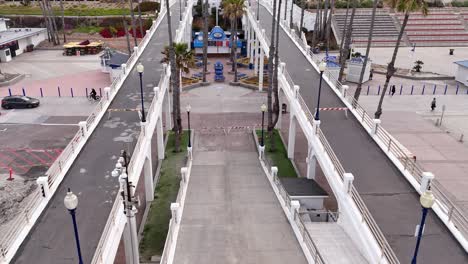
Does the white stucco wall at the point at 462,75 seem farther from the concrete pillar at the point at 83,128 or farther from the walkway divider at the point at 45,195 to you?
the concrete pillar at the point at 83,128

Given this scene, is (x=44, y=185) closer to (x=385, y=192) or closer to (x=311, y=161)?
(x=385, y=192)

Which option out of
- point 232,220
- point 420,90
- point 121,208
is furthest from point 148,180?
point 420,90

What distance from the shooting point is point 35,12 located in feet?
285

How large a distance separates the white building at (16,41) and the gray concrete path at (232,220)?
1796 inches

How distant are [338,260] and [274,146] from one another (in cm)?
1866

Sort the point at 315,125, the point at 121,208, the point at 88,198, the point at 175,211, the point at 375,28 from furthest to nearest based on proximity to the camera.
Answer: the point at 375,28
the point at 315,125
the point at 175,211
the point at 88,198
the point at 121,208

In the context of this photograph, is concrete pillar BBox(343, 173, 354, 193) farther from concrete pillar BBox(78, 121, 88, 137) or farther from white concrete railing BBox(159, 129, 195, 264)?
concrete pillar BBox(78, 121, 88, 137)

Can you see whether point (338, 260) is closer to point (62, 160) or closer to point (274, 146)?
point (62, 160)

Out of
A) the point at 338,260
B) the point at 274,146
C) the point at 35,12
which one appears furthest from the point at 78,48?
the point at 338,260

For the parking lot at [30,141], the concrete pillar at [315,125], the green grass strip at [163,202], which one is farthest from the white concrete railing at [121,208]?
the concrete pillar at [315,125]

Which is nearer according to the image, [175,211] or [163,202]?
[175,211]

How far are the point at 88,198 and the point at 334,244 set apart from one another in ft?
35.7

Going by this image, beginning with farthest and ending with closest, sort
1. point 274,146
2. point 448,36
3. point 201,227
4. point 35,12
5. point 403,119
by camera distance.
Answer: point 35,12 < point 448,36 < point 403,119 < point 274,146 < point 201,227

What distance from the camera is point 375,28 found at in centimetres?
7406
